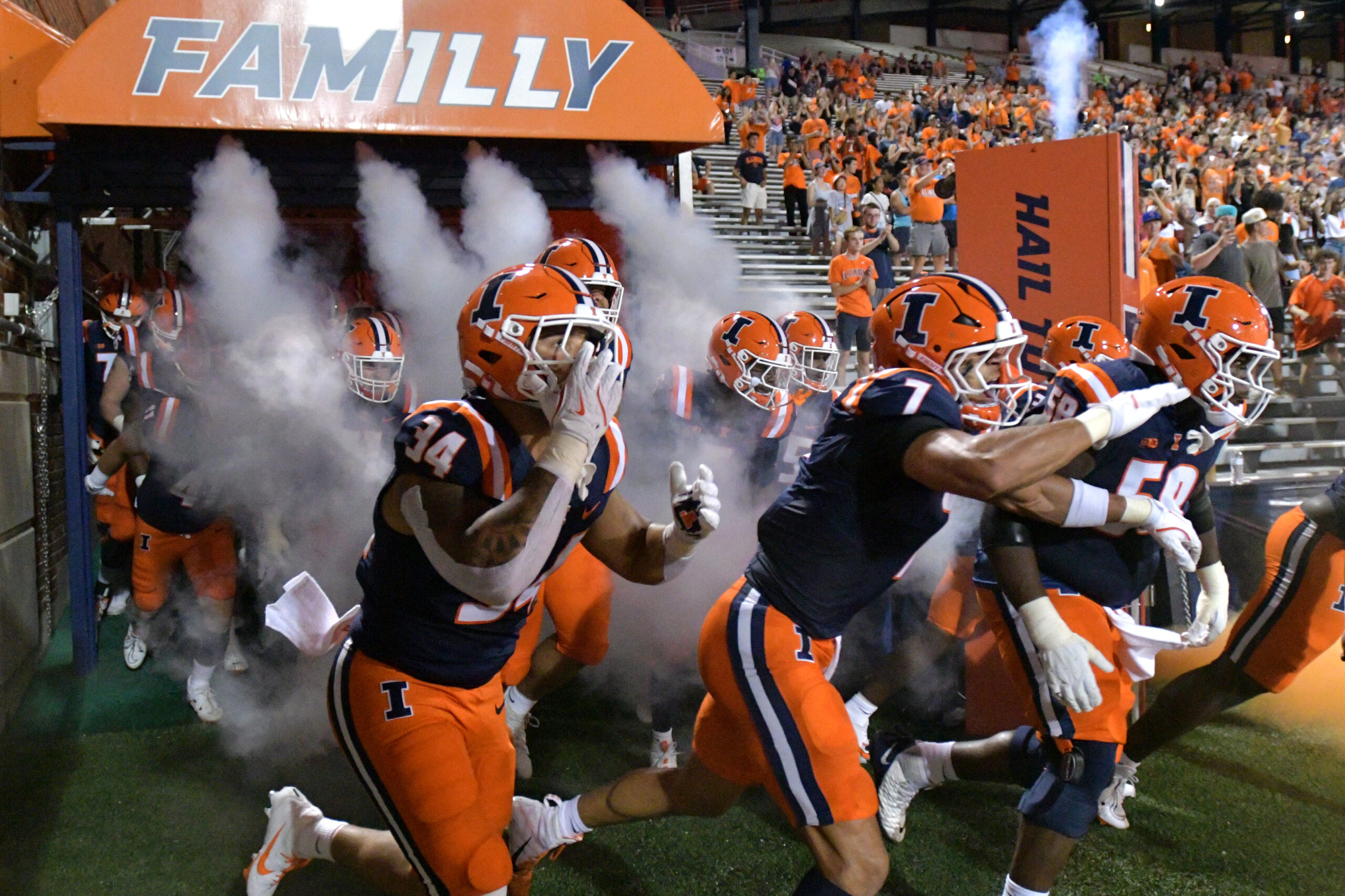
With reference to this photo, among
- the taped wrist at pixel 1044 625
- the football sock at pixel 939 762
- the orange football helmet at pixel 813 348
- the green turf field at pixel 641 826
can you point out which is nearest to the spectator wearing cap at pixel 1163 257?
the orange football helmet at pixel 813 348

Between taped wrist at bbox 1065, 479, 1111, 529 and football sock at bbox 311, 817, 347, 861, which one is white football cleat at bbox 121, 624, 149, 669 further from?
taped wrist at bbox 1065, 479, 1111, 529

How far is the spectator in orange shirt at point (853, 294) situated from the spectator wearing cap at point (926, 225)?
187 cm

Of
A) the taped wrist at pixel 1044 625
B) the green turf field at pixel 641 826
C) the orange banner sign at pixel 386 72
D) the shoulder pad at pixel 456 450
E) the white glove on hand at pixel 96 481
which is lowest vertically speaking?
the green turf field at pixel 641 826

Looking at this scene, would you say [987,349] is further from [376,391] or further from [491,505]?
[376,391]

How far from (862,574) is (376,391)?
3.16m

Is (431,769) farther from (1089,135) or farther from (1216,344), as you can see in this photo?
(1089,135)

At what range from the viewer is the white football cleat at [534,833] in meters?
3.03

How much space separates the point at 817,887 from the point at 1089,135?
356 inches

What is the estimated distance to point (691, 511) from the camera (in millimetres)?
2627

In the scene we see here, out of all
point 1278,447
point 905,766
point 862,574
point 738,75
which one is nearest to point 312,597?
point 862,574

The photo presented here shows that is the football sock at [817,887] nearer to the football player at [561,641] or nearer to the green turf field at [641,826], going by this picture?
the green turf field at [641,826]

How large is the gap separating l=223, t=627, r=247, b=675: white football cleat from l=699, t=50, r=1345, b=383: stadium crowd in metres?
5.44

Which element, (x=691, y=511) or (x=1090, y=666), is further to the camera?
(x=1090, y=666)

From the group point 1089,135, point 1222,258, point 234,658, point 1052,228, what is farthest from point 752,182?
point 234,658
